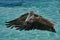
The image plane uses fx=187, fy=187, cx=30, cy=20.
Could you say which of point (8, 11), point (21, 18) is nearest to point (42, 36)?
point (21, 18)

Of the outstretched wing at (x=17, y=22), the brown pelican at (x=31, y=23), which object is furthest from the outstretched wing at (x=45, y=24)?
the outstretched wing at (x=17, y=22)

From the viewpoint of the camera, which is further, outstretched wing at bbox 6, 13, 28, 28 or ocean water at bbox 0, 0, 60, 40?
outstretched wing at bbox 6, 13, 28, 28

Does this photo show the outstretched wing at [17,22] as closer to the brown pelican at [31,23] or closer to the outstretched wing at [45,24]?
the brown pelican at [31,23]

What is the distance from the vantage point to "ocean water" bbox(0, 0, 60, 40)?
6.51 ft

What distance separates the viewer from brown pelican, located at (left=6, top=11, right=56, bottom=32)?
6.77 feet

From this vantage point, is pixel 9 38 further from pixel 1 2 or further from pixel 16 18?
pixel 1 2

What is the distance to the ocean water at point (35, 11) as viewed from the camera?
1.98 meters

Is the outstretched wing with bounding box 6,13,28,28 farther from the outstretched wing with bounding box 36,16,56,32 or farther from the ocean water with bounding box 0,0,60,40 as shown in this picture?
the outstretched wing with bounding box 36,16,56,32

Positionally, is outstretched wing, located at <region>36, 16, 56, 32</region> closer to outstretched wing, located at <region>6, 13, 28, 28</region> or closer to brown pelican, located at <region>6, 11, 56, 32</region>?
brown pelican, located at <region>6, 11, 56, 32</region>

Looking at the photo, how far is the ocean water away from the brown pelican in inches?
1.7

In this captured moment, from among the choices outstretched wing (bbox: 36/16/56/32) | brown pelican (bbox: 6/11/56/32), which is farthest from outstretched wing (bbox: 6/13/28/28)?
outstretched wing (bbox: 36/16/56/32)

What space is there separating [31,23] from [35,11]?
0.51ft

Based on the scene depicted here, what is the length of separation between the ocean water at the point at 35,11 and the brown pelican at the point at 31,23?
1.7 inches

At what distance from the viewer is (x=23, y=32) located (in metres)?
2.03
